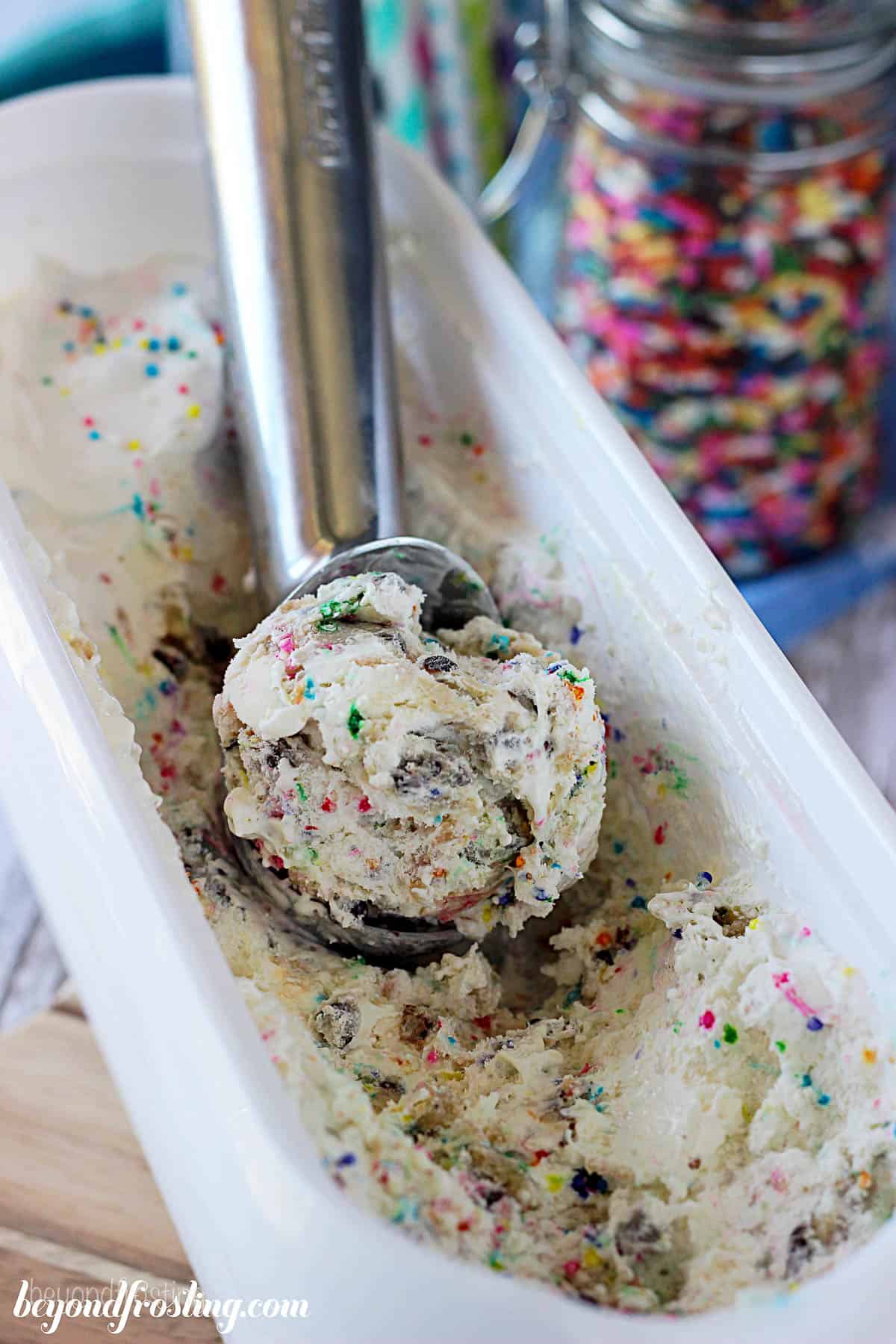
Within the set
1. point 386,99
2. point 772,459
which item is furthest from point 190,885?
point 386,99

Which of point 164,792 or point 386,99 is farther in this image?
point 386,99

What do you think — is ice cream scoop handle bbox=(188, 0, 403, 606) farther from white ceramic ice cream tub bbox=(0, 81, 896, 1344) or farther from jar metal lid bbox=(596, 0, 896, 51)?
jar metal lid bbox=(596, 0, 896, 51)

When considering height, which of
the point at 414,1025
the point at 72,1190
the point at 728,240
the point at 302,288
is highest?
the point at 302,288

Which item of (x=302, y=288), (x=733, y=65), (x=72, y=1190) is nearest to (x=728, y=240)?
(x=733, y=65)

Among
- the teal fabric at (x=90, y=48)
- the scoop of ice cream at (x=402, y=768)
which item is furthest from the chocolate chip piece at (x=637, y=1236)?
the teal fabric at (x=90, y=48)

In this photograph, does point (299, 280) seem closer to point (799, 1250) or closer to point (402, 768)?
point (402, 768)

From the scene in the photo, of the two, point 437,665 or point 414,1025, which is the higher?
point 437,665

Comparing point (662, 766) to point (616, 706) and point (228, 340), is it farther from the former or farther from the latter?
point (228, 340)
